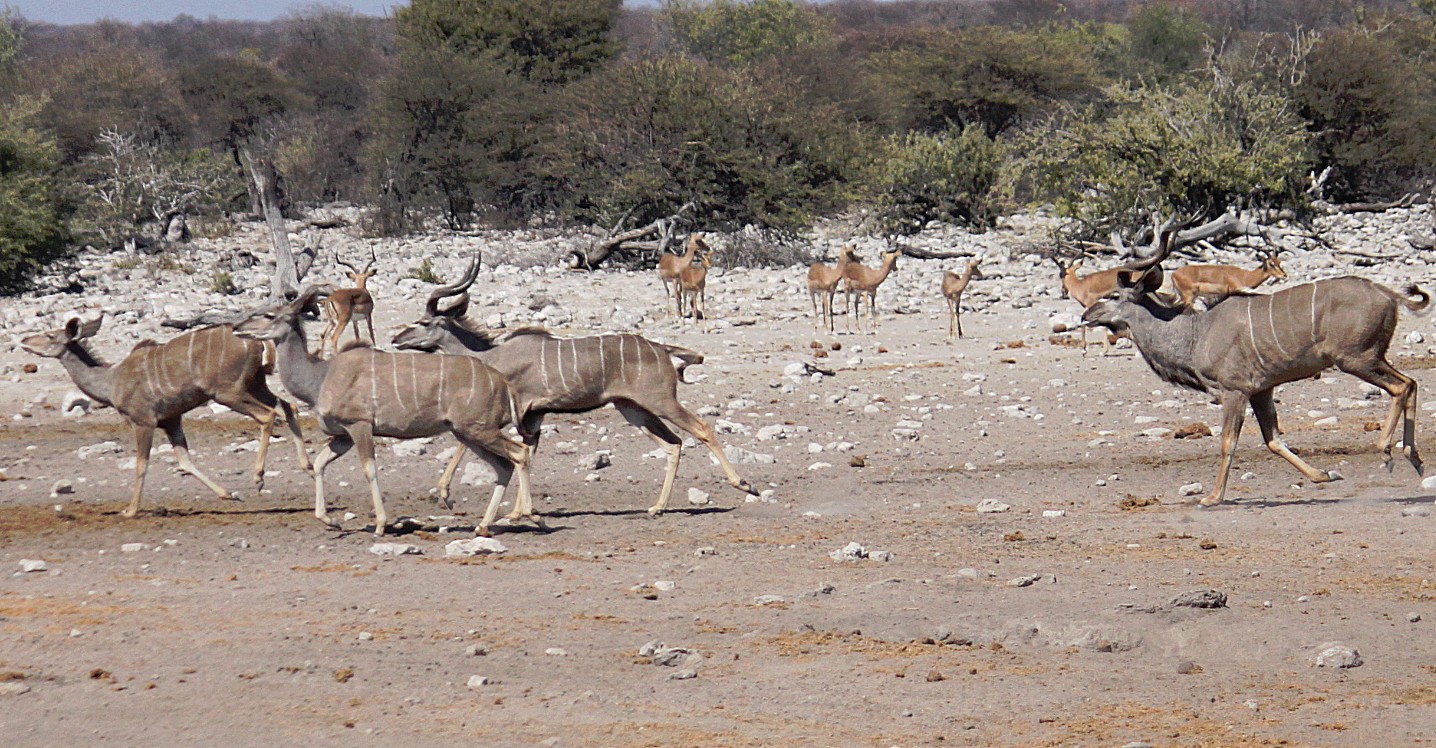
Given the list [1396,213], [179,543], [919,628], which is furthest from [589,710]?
[1396,213]

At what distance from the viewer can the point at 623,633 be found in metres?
5.98

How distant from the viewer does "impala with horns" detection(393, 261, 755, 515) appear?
8969mm

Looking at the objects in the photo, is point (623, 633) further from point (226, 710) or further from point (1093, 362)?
point (1093, 362)

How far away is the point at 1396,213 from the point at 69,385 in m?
22.4

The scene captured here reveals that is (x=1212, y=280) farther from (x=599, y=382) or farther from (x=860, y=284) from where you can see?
(x=599, y=382)

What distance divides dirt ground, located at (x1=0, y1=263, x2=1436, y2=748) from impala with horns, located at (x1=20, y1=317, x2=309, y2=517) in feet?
1.25

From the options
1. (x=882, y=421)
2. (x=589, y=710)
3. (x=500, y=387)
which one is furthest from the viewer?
(x=882, y=421)

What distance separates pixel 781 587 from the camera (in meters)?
6.71

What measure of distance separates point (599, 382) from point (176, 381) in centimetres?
252

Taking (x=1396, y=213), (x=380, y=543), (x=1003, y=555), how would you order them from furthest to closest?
1. (x=1396, y=213)
2. (x=380, y=543)
3. (x=1003, y=555)

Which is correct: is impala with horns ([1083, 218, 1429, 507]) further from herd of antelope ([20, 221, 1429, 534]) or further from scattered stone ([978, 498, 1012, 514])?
scattered stone ([978, 498, 1012, 514])

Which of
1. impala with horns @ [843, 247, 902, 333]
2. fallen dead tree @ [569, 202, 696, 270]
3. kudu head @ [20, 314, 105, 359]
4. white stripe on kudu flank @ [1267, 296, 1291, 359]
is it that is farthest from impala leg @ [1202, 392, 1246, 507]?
fallen dead tree @ [569, 202, 696, 270]

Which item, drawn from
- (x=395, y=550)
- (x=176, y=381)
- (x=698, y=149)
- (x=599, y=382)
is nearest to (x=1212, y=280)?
(x=599, y=382)

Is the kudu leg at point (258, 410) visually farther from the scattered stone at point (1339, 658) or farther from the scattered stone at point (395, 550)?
the scattered stone at point (1339, 658)
